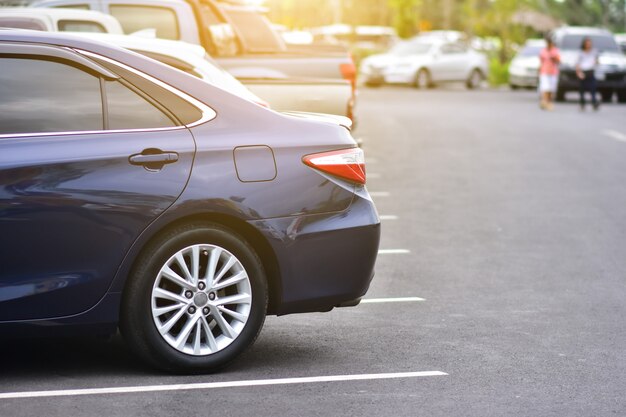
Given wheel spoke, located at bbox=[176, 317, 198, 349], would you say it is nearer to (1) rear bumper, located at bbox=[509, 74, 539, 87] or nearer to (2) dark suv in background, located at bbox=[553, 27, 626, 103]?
(2) dark suv in background, located at bbox=[553, 27, 626, 103]

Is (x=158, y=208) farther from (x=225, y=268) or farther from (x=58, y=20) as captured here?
(x=58, y=20)

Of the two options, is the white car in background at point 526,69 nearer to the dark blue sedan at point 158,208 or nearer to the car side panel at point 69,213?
the dark blue sedan at point 158,208

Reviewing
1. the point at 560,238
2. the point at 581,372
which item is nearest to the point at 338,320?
the point at 581,372

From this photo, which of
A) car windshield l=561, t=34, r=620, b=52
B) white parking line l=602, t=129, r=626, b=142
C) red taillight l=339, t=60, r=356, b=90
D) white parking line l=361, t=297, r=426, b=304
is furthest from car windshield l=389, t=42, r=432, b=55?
white parking line l=361, t=297, r=426, b=304

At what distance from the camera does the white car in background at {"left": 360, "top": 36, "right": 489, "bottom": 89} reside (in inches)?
1745

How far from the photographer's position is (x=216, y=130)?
6750 millimetres

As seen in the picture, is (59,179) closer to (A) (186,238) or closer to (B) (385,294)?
(A) (186,238)

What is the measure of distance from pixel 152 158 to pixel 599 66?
31.3 m

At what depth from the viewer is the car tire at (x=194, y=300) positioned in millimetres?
6578

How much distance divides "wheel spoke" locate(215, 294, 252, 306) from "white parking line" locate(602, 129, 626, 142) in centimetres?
1694

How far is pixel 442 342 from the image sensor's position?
7.67 meters

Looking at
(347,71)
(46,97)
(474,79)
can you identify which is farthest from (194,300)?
(474,79)

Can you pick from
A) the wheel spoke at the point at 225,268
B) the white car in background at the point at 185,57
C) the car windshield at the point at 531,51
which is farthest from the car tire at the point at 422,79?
the wheel spoke at the point at 225,268

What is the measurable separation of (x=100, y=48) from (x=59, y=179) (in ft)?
2.37
